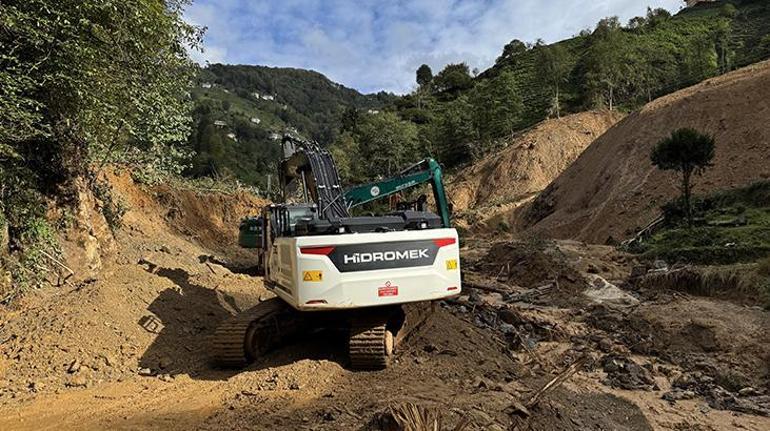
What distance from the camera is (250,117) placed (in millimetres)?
127812

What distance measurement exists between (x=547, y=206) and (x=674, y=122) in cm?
864

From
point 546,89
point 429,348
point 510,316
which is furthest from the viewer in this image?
point 546,89

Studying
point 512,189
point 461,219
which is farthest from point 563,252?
point 512,189

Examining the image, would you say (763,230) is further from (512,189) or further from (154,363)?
(512,189)

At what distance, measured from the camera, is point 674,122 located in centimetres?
2858

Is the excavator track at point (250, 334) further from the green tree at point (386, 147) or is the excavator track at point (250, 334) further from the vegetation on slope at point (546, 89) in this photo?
the green tree at point (386, 147)

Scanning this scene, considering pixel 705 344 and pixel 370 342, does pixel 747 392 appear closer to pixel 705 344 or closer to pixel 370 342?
pixel 705 344

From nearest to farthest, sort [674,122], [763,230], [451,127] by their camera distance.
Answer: [763,230] < [674,122] < [451,127]

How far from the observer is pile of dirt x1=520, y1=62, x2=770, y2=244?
23.3 metres

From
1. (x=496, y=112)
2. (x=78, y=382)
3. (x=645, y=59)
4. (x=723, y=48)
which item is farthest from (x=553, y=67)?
(x=78, y=382)

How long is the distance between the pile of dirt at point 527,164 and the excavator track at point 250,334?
3571 cm

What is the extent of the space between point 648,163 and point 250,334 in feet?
87.0

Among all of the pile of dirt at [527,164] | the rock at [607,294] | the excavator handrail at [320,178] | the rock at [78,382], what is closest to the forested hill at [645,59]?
the pile of dirt at [527,164]

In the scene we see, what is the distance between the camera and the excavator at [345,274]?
580 centimetres
